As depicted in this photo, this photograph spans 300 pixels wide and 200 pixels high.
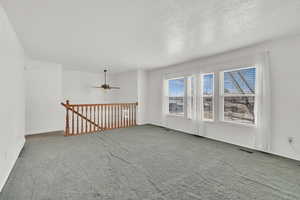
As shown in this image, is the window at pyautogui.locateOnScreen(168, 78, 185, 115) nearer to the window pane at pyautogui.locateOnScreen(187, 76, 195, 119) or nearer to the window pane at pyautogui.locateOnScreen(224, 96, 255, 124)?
the window pane at pyautogui.locateOnScreen(187, 76, 195, 119)

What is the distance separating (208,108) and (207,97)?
35 centimetres

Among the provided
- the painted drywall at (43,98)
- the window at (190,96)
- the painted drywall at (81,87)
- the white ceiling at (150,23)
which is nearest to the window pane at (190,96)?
the window at (190,96)

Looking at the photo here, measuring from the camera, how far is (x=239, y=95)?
11.3ft

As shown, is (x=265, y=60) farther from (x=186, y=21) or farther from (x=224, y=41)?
(x=186, y=21)

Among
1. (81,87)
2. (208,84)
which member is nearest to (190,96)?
(208,84)

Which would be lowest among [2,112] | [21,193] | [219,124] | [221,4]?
[21,193]

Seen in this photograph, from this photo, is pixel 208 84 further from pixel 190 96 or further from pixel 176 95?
pixel 176 95

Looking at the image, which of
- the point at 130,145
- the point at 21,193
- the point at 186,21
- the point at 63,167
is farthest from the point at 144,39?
the point at 21,193

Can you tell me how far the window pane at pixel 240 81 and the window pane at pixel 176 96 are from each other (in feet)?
5.16

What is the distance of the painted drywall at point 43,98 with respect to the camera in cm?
429

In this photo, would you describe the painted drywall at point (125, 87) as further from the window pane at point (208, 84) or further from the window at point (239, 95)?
the window at point (239, 95)

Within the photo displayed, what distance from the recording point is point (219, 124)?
377 centimetres

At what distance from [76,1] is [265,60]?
12.2ft

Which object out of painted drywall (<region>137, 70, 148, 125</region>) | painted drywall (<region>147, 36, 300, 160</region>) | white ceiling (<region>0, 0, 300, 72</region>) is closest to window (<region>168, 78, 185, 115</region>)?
painted drywall (<region>137, 70, 148, 125</region>)
